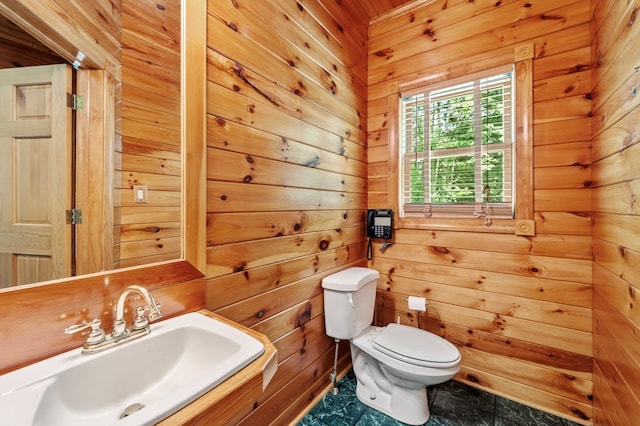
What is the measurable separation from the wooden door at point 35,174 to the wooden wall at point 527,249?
1.98 m

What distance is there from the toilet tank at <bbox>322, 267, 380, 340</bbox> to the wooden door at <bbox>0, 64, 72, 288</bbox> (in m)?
1.27

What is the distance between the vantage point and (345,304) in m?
1.66

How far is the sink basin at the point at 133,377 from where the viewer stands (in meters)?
0.54

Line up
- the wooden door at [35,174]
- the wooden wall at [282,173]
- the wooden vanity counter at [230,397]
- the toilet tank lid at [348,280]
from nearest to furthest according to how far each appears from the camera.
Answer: the wooden vanity counter at [230,397] < the wooden door at [35,174] < the wooden wall at [282,173] < the toilet tank lid at [348,280]

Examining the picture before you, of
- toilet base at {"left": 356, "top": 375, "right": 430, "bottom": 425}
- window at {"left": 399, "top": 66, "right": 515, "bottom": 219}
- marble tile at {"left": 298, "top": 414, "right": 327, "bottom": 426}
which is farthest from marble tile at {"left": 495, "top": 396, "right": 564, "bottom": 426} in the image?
window at {"left": 399, "top": 66, "right": 515, "bottom": 219}

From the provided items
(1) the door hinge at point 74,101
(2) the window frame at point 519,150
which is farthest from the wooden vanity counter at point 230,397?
(2) the window frame at point 519,150

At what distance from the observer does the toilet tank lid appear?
1645 millimetres

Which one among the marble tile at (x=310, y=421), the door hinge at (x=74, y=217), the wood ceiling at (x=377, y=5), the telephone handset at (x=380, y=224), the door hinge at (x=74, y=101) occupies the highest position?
the wood ceiling at (x=377, y=5)

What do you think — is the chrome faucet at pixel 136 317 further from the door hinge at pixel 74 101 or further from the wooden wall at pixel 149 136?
the door hinge at pixel 74 101

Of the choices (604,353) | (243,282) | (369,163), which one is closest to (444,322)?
(604,353)

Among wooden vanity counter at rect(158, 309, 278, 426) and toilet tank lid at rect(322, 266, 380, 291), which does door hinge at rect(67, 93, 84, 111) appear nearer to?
wooden vanity counter at rect(158, 309, 278, 426)

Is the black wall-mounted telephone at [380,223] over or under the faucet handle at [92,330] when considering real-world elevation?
over

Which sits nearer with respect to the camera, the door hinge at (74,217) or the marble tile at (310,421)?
the door hinge at (74,217)

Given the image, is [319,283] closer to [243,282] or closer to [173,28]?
[243,282]
